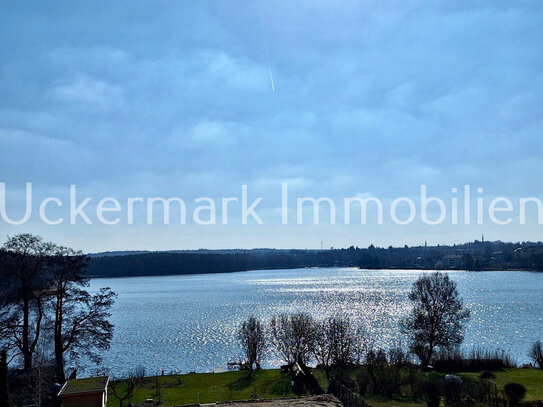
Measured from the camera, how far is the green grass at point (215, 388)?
30.2 metres

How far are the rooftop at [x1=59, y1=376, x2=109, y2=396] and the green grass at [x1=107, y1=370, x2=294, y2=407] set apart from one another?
4316 mm

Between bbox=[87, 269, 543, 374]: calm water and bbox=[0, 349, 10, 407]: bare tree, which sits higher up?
bbox=[0, 349, 10, 407]: bare tree

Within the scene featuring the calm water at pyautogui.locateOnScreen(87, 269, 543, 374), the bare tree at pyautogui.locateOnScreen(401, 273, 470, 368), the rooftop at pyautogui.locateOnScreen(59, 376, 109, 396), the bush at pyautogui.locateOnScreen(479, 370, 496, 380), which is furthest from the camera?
the calm water at pyautogui.locateOnScreen(87, 269, 543, 374)

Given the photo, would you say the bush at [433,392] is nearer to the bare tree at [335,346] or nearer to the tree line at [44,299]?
the bare tree at [335,346]

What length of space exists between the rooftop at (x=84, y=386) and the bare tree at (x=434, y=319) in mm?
26717

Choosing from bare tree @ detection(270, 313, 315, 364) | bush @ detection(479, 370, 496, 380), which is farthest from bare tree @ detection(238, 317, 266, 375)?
bush @ detection(479, 370, 496, 380)

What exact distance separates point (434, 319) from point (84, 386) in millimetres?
29040

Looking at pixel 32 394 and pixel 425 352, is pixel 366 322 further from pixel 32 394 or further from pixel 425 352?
pixel 32 394

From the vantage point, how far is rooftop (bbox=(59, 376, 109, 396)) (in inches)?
952

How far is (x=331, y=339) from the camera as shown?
39656mm

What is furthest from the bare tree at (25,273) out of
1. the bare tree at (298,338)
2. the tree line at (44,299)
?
the bare tree at (298,338)

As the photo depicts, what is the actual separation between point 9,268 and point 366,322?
52042mm

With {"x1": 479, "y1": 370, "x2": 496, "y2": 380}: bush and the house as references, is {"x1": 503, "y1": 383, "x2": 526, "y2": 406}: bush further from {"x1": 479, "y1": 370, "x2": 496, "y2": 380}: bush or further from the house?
the house

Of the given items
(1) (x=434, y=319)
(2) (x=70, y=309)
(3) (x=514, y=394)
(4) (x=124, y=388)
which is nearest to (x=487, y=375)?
(1) (x=434, y=319)
